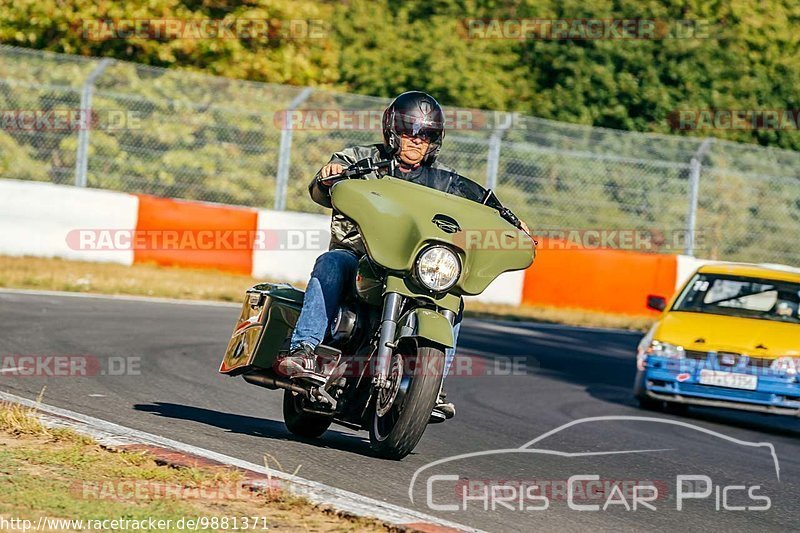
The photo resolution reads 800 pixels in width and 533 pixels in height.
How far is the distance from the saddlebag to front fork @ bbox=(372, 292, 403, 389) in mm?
763

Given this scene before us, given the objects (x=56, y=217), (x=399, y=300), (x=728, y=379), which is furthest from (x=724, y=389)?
(x=56, y=217)

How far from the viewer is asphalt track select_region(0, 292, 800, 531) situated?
6473mm

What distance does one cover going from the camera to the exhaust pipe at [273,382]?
7.05 metres

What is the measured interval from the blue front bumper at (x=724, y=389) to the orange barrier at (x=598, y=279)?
30.6ft

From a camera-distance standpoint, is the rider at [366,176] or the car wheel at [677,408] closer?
the rider at [366,176]

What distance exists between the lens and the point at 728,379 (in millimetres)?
11531

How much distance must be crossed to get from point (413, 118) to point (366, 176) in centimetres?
39

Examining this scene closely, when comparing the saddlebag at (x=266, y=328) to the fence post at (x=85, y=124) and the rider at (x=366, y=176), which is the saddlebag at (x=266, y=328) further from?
the fence post at (x=85, y=124)

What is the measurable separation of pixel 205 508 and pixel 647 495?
8.48ft

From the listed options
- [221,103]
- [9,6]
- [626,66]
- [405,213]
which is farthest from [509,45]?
[405,213]

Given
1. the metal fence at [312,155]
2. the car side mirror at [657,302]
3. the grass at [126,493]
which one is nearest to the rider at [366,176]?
the grass at [126,493]

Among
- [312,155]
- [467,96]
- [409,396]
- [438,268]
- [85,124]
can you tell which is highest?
[467,96]

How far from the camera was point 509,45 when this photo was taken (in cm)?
3709

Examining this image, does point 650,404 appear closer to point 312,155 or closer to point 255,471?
point 255,471
